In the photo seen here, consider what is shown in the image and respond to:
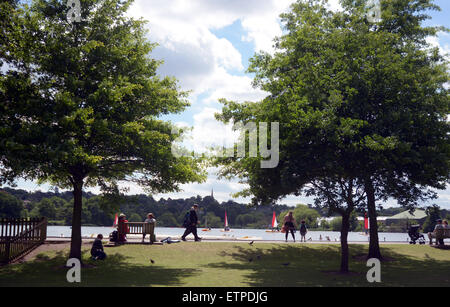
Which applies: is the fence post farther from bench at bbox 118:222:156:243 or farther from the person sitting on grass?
bench at bbox 118:222:156:243

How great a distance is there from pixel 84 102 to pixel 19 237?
8641 millimetres

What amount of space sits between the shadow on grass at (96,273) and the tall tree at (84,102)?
5.01 ft

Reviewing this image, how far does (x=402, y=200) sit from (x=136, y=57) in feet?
54.3

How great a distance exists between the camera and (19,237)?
2266cm

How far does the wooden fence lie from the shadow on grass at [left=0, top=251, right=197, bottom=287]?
1081 mm

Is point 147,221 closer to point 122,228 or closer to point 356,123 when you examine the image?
point 122,228

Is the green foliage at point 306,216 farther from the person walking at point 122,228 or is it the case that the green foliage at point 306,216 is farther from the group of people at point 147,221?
the person walking at point 122,228

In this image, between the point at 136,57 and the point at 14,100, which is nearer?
the point at 14,100

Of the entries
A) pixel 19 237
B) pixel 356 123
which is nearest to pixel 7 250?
pixel 19 237

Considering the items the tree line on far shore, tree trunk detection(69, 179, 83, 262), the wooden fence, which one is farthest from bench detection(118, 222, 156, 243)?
the tree line on far shore

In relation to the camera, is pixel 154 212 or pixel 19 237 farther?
pixel 154 212
